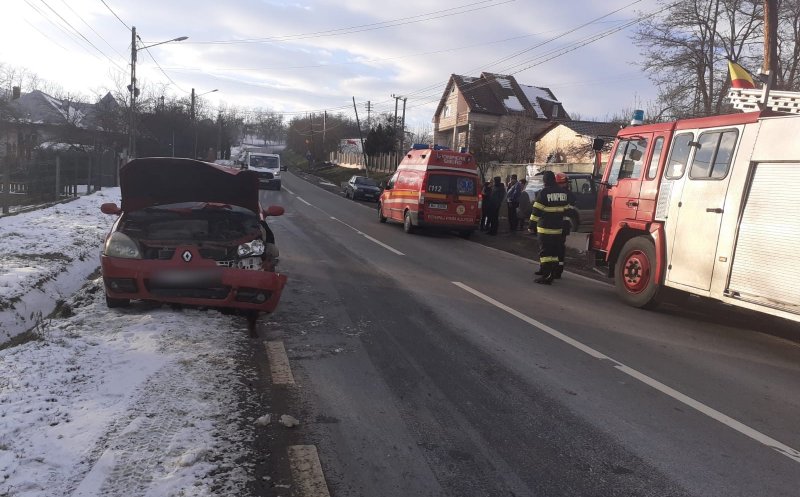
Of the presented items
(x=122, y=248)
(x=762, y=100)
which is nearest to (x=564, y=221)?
(x=762, y=100)

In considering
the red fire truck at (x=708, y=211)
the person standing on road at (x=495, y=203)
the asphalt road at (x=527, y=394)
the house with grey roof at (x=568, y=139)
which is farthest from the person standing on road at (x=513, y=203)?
the house with grey roof at (x=568, y=139)

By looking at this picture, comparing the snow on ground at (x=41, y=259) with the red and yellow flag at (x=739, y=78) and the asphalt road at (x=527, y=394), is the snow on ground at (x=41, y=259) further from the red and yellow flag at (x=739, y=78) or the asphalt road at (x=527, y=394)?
the red and yellow flag at (x=739, y=78)

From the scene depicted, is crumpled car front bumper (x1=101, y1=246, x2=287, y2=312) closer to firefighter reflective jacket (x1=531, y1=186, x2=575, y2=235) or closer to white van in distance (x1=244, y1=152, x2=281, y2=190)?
firefighter reflective jacket (x1=531, y1=186, x2=575, y2=235)

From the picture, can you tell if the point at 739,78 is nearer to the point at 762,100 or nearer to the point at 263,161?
the point at 762,100

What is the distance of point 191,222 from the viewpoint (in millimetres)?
6484

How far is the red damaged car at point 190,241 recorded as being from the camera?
5.78 meters

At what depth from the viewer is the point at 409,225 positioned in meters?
17.2

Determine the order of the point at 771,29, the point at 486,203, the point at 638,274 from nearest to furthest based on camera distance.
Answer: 1. the point at 638,274
2. the point at 771,29
3. the point at 486,203

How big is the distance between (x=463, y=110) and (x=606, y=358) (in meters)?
50.2

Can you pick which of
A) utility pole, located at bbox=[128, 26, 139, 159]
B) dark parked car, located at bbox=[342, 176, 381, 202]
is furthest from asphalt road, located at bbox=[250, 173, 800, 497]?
dark parked car, located at bbox=[342, 176, 381, 202]

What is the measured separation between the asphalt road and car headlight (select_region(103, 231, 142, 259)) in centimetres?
152

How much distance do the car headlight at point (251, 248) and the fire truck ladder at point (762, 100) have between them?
6.59 metres

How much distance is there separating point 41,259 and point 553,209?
27.2 ft

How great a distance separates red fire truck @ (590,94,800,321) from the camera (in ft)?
20.4
